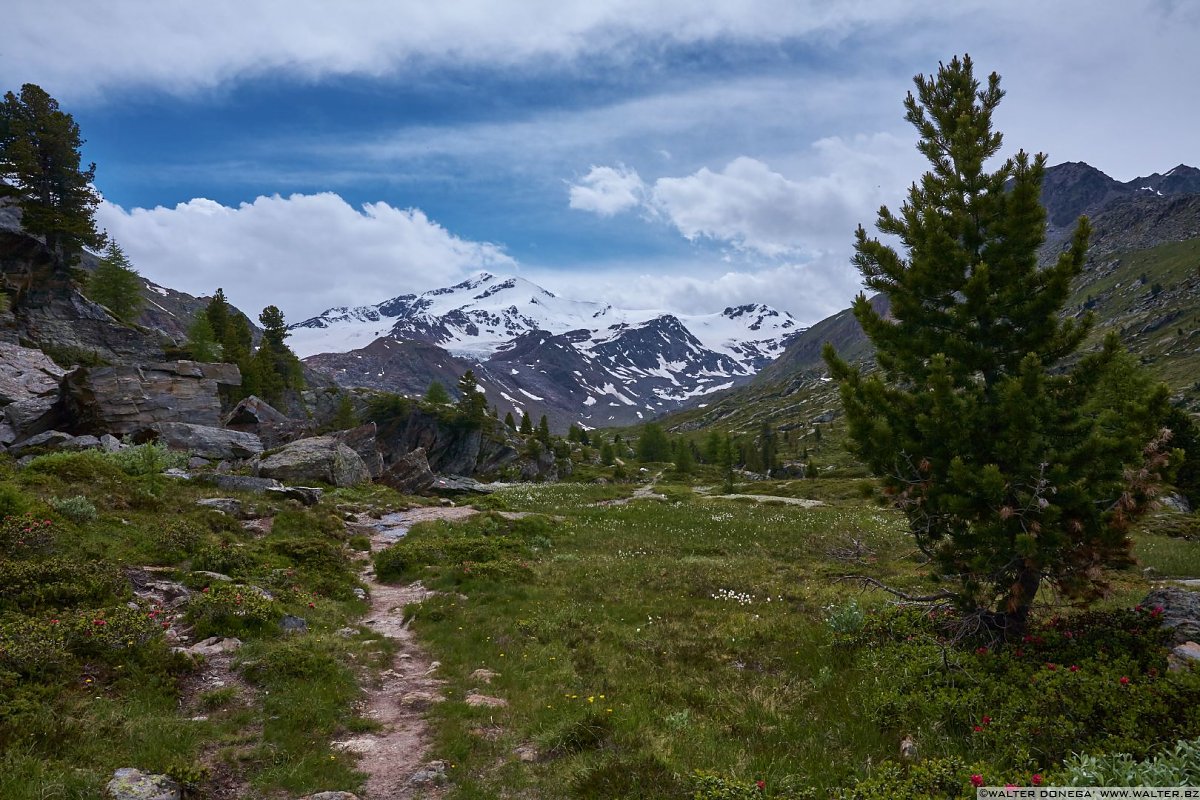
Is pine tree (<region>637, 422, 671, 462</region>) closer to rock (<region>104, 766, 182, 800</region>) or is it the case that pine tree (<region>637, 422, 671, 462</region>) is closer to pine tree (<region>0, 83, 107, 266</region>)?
pine tree (<region>0, 83, 107, 266</region>)

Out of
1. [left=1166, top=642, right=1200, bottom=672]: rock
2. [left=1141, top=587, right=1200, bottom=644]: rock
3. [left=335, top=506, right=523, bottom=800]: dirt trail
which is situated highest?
[left=1141, top=587, right=1200, bottom=644]: rock

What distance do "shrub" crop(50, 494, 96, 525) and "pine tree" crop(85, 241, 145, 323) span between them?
61.7 metres

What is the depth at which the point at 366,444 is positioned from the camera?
165 ft

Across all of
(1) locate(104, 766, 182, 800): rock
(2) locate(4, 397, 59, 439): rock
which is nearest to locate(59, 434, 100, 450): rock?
(2) locate(4, 397, 59, 439): rock

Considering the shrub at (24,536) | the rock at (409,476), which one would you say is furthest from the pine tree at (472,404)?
the shrub at (24,536)

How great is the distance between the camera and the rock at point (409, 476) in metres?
47.4

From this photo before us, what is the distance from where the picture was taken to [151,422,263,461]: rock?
3566 cm

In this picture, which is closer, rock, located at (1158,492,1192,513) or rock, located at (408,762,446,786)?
rock, located at (408,762,446,786)

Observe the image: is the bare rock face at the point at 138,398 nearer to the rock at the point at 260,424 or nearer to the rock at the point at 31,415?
the rock at the point at 31,415

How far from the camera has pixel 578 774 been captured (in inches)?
309

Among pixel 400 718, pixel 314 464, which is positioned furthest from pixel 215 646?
pixel 314 464

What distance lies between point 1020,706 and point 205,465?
38.2 m

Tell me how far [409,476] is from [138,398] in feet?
63.0

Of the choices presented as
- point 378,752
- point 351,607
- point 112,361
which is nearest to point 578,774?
point 378,752
